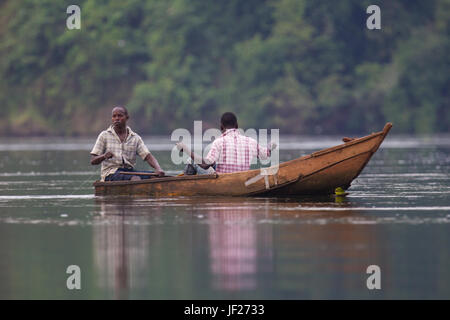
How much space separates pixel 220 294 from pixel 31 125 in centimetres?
5657

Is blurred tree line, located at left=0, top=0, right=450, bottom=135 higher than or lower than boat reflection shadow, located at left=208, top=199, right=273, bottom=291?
higher

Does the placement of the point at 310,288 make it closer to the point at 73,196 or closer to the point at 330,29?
the point at 73,196

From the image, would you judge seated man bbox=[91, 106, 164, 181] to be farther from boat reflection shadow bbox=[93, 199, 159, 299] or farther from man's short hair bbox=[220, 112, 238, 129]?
→ boat reflection shadow bbox=[93, 199, 159, 299]

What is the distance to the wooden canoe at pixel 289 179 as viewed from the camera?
15.1m

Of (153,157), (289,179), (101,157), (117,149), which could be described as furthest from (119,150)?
(289,179)

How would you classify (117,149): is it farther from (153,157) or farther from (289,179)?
(289,179)

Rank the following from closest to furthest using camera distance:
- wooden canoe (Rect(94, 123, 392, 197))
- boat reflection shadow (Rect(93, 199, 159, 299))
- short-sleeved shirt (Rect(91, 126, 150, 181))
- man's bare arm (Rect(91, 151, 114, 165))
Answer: boat reflection shadow (Rect(93, 199, 159, 299)), wooden canoe (Rect(94, 123, 392, 197)), man's bare arm (Rect(91, 151, 114, 165)), short-sleeved shirt (Rect(91, 126, 150, 181))

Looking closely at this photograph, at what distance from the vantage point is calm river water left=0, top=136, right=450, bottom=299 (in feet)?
26.7

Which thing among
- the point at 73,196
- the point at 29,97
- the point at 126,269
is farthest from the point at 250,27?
the point at 126,269

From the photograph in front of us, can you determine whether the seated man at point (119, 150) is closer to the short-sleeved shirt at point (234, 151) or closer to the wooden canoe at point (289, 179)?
the wooden canoe at point (289, 179)

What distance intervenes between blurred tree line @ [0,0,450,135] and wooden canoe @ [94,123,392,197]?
44.7m

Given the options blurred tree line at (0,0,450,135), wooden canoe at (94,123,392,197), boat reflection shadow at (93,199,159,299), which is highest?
blurred tree line at (0,0,450,135)

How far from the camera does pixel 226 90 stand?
61938 millimetres

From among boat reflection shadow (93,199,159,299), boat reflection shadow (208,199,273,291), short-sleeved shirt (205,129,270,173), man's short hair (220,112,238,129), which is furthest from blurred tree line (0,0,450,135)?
boat reflection shadow (93,199,159,299)
